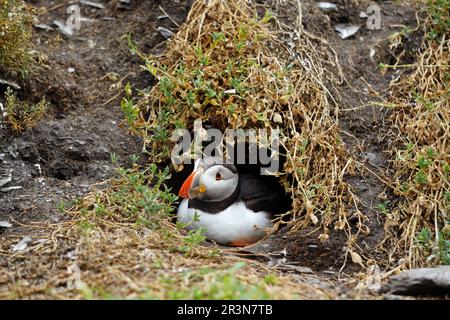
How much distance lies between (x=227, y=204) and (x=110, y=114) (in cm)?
120

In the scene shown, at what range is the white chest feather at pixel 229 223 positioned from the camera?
544cm

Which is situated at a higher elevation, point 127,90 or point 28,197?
point 127,90

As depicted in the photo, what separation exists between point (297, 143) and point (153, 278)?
194 centimetres

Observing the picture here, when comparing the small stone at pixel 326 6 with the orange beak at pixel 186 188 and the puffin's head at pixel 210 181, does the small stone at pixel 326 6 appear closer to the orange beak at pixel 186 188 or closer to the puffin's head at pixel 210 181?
the puffin's head at pixel 210 181

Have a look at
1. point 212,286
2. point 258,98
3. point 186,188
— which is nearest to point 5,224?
point 186,188

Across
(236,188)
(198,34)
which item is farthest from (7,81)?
(236,188)

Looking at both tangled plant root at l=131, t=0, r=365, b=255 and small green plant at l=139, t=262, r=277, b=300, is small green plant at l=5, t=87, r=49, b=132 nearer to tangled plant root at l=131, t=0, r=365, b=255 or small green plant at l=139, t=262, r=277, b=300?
tangled plant root at l=131, t=0, r=365, b=255

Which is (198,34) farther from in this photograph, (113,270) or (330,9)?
(113,270)

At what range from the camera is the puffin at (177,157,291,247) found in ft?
17.9

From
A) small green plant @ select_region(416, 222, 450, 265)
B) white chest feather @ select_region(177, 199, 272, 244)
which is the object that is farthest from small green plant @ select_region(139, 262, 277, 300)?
white chest feather @ select_region(177, 199, 272, 244)

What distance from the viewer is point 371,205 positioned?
5.20m

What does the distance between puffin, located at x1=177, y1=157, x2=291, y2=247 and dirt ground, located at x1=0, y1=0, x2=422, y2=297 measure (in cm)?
31

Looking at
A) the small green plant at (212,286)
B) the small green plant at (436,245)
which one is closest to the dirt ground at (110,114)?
the small green plant at (436,245)
